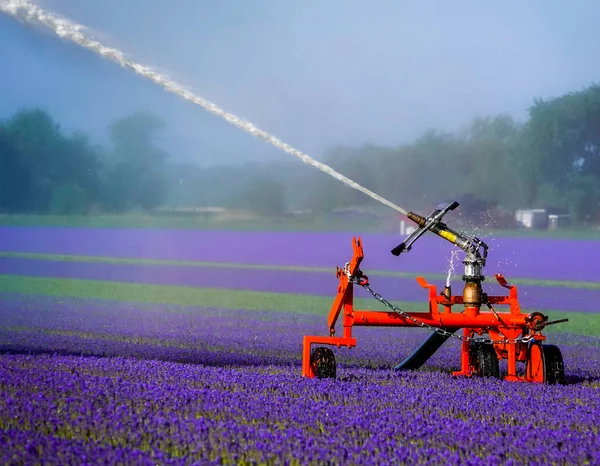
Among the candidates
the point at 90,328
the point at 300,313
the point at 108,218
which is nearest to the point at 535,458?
the point at 90,328

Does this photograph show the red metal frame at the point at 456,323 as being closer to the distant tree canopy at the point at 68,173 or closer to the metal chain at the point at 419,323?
the metal chain at the point at 419,323

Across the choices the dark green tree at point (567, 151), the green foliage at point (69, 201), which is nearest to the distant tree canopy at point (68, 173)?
the green foliage at point (69, 201)

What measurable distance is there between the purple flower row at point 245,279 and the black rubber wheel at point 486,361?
54.4ft

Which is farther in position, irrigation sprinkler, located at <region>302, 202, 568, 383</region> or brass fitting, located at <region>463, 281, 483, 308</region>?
brass fitting, located at <region>463, 281, 483, 308</region>

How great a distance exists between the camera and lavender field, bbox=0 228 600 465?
26.6ft

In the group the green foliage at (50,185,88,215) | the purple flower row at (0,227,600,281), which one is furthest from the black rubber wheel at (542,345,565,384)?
the green foliage at (50,185,88,215)

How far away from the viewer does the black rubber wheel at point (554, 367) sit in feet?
43.7

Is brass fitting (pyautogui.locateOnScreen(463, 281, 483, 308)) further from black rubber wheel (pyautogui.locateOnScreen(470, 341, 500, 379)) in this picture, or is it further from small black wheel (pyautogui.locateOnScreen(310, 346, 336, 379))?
small black wheel (pyautogui.locateOnScreen(310, 346, 336, 379))

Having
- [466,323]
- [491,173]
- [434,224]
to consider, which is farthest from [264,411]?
[491,173]

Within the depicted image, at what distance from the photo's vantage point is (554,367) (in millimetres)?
13336

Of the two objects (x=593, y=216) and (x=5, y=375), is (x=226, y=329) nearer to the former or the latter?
(x=5, y=375)

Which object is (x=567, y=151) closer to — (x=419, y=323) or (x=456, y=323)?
(x=456, y=323)

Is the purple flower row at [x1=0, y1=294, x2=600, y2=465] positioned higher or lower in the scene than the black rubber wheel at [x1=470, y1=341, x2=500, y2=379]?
lower

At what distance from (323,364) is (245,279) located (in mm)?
24734
